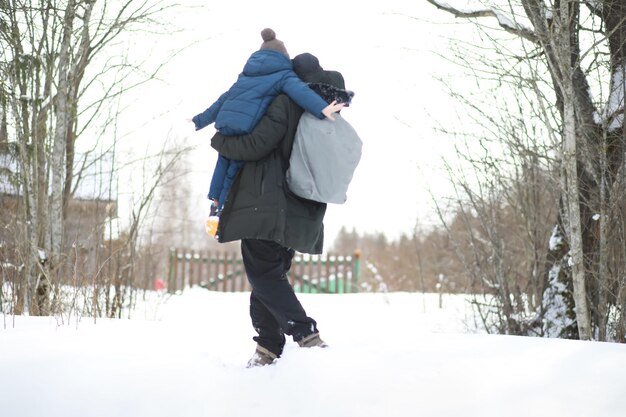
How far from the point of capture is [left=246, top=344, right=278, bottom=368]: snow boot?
2.61 meters

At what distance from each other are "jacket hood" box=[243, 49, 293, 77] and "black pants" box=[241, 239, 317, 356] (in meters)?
0.72

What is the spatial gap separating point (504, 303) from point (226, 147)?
→ 2666 mm

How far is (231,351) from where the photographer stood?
2.93m

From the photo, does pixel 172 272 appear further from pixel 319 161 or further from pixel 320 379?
pixel 320 379

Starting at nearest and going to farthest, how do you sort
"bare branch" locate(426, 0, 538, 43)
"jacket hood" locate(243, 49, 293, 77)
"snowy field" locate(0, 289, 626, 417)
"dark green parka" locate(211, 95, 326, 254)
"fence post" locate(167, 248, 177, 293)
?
"snowy field" locate(0, 289, 626, 417)
"dark green parka" locate(211, 95, 326, 254)
"jacket hood" locate(243, 49, 293, 77)
"bare branch" locate(426, 0, 538, 43)
"fence post" locate(167, 248, 177, 293)

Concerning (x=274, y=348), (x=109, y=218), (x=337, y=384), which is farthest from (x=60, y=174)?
(x=337, y=384)

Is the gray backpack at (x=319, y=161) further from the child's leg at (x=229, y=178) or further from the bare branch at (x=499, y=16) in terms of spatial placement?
the bare branch at (x=499, y=16)

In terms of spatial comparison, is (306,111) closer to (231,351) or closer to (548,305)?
(231,351)

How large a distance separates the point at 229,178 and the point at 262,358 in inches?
31.0

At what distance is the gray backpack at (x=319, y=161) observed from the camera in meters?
2.52

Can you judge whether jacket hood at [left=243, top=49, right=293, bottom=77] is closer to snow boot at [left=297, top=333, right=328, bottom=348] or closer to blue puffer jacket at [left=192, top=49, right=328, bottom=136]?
blue puffer jacket at [left=192, top=49, right=328, bottom=136]

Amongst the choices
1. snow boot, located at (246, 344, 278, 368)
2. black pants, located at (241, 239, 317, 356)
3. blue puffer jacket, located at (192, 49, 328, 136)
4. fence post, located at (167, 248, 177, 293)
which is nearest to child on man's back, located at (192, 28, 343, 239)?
blue puffer jacket, located at (192, 49, 328, 136)

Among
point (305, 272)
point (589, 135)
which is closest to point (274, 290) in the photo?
point (589, 135)

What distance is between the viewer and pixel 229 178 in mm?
2637
